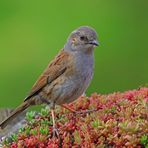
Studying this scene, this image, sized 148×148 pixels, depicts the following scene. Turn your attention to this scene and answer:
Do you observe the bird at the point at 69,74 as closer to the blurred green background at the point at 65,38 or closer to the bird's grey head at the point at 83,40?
the bird's grey head at the point at 83,40

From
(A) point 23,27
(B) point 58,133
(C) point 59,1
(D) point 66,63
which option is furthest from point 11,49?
(B) point 58,133

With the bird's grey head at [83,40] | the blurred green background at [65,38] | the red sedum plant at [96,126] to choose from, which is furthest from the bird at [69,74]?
the blurred green background at [65,38]

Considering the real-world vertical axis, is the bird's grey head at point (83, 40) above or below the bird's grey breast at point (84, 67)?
above

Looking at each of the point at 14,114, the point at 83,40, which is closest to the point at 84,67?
the point at 83,40

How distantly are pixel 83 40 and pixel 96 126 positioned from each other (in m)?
1.64

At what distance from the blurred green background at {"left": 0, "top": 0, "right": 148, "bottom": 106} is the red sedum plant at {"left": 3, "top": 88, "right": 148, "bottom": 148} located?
440 cm

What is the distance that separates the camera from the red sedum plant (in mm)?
6895

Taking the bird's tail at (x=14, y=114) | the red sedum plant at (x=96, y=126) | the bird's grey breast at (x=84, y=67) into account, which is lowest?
the red sedum plant at (x=96, y=126)

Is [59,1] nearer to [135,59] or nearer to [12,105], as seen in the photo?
[135,59]

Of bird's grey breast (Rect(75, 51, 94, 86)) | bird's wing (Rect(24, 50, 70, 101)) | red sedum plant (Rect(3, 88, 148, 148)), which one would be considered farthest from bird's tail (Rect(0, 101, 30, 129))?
bird's grey breast (Rect(75, 51, 94, 86))

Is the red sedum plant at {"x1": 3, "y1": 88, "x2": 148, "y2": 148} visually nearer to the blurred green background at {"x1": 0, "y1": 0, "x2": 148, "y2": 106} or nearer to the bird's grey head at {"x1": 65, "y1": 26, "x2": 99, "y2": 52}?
the bird's grey head at {"x1": 65, "y1": 26, "x2": 99, "y2": 52}

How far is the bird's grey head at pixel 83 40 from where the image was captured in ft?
27.7

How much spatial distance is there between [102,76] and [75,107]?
4614mm

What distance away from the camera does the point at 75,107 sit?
848cm
